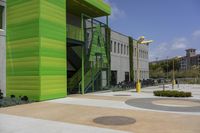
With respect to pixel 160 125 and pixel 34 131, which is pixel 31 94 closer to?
pixel 34 131

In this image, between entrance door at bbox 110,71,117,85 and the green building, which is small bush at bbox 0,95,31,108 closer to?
the green building

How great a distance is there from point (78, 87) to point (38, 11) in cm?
851

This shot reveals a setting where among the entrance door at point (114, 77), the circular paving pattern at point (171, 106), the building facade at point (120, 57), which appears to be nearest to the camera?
the circular paving pattern at point (171, 106)

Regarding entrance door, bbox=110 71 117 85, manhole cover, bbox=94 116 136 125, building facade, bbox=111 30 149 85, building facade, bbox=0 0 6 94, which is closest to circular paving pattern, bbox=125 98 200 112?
manhole cover, bbox=94 116 136 125

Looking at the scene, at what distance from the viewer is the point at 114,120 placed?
31.4 ft

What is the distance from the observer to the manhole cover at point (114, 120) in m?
9.06

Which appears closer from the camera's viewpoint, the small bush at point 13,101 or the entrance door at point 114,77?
the small bush at point 13,101

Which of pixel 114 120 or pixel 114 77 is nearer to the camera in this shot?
pixel 114 120

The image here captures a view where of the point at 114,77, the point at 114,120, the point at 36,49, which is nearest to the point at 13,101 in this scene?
the point at 36,49

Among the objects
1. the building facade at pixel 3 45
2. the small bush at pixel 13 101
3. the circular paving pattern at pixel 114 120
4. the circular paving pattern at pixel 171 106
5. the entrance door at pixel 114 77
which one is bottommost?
the circular paving pattern at pixel 114 120

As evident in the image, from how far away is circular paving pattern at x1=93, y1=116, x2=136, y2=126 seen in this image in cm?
905

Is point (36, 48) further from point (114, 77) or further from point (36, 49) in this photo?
point (114, 77)

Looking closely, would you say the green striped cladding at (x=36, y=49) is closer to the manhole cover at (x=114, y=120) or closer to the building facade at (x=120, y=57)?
the manhole cover at (x=114, y=120)

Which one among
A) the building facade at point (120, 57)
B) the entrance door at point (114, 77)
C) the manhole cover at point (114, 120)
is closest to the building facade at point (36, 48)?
the manhole cover at point (114, 120)
